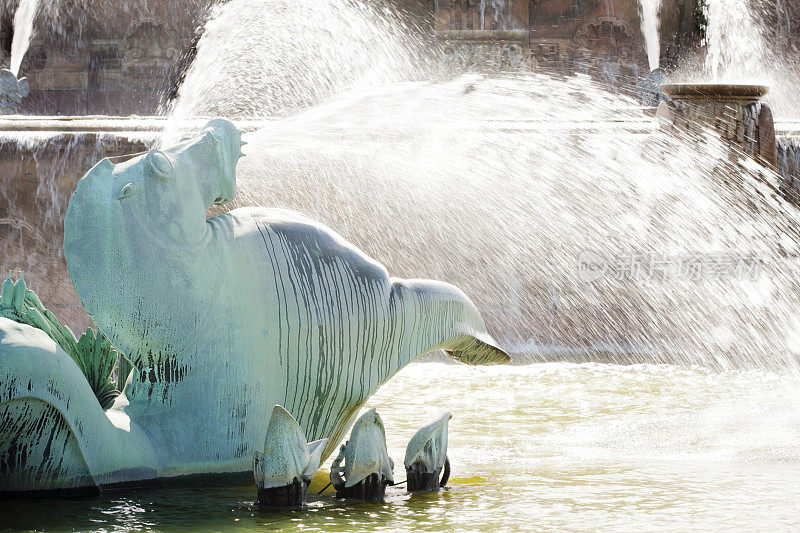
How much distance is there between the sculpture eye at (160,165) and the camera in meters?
2.69

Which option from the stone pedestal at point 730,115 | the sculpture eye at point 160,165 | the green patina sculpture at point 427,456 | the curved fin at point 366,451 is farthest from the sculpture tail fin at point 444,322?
the stone pedestal at point 730,115

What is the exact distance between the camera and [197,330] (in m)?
2.77

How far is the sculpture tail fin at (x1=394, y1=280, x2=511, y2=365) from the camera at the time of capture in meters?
3.07

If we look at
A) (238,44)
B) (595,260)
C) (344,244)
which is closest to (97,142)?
(595,260)

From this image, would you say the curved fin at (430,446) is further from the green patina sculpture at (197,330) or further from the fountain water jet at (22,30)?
the fountain water jet at (22,30)

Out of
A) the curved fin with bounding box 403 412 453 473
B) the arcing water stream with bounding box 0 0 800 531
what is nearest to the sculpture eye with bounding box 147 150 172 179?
the curved fin with bounding box 403 412 453 473

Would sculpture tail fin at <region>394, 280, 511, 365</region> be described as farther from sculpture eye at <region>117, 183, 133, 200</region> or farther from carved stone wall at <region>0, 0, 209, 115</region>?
carved stone wall at <region>0, 0, 209, 115</region>

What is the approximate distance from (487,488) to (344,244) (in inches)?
28.7

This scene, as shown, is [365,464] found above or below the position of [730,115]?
below

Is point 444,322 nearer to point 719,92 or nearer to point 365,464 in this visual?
point 365,464

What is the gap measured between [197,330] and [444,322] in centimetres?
70

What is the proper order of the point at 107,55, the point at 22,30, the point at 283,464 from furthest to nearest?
the point at 22,30, the point at 107,55, the point at 283,464

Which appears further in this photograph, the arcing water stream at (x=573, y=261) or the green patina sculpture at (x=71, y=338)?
the arcing water stream at (x=573, y=261)

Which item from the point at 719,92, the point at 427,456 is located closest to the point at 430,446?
the point at 427,456
